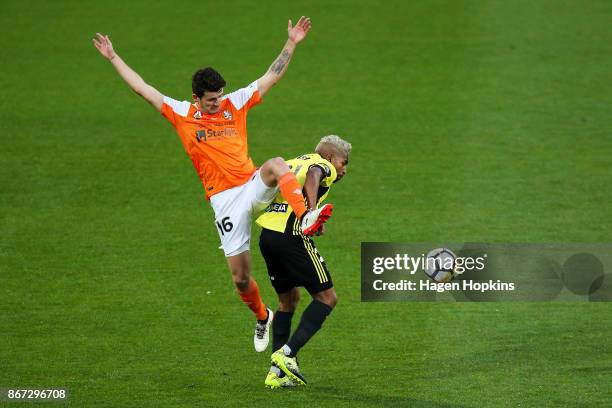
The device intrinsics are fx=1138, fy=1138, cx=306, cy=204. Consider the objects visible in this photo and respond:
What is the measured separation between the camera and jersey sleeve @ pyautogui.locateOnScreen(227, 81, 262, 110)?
9383 millimetres

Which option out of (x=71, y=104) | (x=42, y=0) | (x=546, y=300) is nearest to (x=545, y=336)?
(x=546, y=300)

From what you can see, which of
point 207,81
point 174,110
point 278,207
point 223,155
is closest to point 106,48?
point 174,110

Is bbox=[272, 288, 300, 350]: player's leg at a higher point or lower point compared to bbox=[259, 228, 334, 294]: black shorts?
lower

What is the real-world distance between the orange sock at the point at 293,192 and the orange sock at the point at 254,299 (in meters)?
1.06

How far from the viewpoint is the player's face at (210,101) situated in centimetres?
912

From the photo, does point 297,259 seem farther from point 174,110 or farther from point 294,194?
point 174,110

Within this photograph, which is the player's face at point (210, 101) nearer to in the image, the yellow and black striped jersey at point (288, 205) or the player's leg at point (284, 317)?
the yellow and black striped jersey at point (288, 205)

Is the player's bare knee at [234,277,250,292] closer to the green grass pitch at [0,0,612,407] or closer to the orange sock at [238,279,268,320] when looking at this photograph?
the orange sock at [238,279,268,320]

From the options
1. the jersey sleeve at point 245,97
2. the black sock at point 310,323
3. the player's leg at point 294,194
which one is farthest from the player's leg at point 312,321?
the jersey sleeve at point 245,97

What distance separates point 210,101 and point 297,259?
148 centimetres

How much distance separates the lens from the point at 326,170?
28.9 ft

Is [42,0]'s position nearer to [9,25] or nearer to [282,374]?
[9,25]

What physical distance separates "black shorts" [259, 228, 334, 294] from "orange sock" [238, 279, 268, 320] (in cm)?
48

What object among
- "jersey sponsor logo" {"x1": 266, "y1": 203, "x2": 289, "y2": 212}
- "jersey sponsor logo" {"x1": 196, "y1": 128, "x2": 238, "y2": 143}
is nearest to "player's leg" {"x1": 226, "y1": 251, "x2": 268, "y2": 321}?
"jersey sponsor logo" {"x1": 266, "y1": 203, "x2": 289, "y2": 212}
